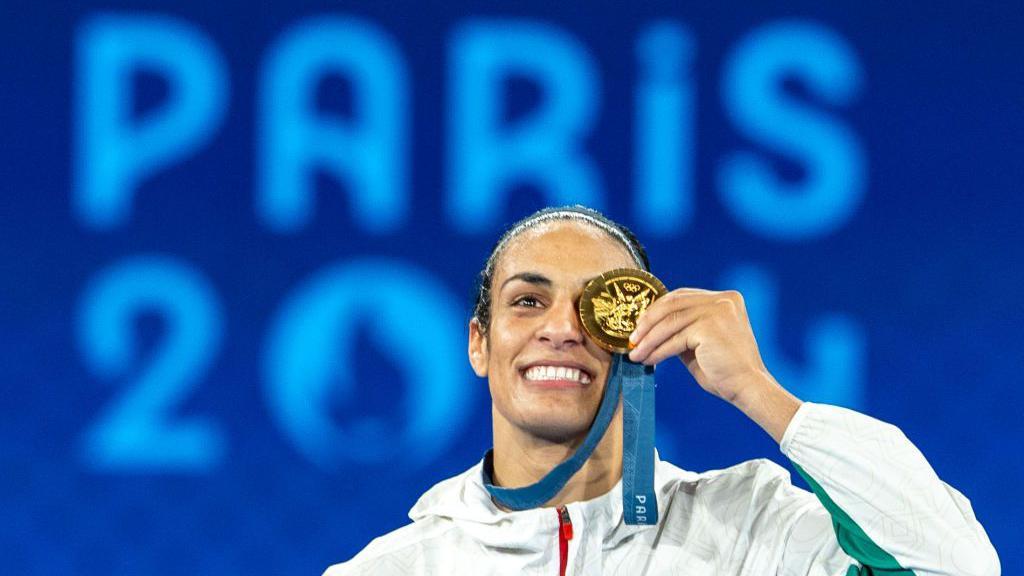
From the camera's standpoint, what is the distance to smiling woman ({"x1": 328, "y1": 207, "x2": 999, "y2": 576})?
95.6 inches

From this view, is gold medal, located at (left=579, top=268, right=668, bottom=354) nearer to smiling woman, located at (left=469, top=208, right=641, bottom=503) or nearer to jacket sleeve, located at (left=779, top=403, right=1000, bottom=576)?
smiling woman, located at (left=469, top=208, right=641, bottom=503)

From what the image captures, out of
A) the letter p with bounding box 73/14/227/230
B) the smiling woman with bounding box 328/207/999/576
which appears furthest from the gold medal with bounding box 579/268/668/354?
the letter p with bounding box 73/14/227/230

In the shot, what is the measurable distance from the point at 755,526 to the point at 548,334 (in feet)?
1.95

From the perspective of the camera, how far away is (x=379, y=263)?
14.9ft

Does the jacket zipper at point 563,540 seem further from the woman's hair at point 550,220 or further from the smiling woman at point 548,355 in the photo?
the woman's hair at point 550,220

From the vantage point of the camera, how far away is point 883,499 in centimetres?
241

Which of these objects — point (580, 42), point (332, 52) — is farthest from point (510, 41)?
point (332, 52)

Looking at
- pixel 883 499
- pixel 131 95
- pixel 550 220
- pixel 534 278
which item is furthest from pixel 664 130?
pixel 883 499

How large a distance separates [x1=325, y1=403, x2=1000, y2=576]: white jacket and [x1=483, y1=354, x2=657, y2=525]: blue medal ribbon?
0.08 metres

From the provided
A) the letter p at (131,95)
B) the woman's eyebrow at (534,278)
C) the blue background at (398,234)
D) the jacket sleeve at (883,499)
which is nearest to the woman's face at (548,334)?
the woman's eyebrow at (534,278)

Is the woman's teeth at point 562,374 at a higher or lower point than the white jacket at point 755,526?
higher

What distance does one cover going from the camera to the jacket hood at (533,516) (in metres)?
2.96

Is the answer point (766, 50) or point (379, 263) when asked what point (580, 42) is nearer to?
point (766, 50)

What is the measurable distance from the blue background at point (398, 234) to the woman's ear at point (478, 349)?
112 cm
